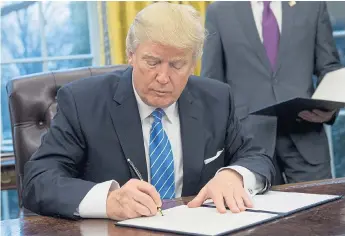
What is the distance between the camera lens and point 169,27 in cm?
210

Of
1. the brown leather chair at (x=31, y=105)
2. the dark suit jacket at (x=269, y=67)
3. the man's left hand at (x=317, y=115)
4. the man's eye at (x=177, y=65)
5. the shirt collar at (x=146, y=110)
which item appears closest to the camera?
the man's eye at (x=177, y=65)

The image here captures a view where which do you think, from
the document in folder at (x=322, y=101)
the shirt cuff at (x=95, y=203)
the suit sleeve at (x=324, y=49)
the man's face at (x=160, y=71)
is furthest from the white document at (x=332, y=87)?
the shirt cuff at (x=95, y=203)

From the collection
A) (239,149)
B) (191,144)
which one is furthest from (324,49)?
(191,144)

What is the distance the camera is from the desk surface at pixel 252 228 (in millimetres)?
1526

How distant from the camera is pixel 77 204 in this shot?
1857 millimetres

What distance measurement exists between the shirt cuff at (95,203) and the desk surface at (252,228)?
32 mm

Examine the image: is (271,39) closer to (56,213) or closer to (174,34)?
(174,34)

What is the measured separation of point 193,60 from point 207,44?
133cm

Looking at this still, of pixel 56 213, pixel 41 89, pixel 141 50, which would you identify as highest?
pixel 141 50

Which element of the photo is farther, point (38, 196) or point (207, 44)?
point (207, 44)

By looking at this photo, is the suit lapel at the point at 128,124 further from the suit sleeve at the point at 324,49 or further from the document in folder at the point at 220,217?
the suit sleeve at the point at 324,49

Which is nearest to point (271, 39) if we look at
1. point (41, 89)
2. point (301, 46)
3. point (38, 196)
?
point (301, 46)

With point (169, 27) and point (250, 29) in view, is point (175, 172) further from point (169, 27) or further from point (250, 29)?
point (250, 29)

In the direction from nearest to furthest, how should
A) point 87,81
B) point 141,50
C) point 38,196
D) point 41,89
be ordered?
1. point 38,196
2. point 141,50
3. point 87,81
4. point 41,89
